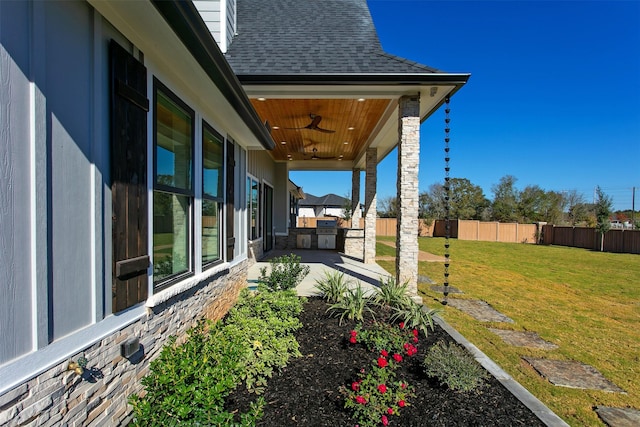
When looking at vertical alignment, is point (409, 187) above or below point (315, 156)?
below

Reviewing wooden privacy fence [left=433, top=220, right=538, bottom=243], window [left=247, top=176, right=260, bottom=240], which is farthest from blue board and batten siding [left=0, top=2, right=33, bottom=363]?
wooden privacy fence [left=433, top=220, right=538, bottom=243]

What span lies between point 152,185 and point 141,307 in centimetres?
96

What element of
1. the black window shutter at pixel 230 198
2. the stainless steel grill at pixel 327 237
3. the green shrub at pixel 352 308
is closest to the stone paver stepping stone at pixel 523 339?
the green shrub at pixel 352 308

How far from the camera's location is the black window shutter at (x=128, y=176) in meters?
2.00

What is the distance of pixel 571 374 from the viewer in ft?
10.9

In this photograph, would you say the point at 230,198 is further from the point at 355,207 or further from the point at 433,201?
the point at 433,201

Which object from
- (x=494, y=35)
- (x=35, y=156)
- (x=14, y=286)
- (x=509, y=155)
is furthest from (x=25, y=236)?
(x=509, y=155)

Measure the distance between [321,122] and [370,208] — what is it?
3.36 metres

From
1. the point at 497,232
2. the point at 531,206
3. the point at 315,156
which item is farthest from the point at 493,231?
the point at 315,156

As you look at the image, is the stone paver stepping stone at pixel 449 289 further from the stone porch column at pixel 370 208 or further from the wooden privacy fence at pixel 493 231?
the wooden privacy fence at pixel 493 231

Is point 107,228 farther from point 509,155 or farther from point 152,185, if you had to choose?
point 509,155

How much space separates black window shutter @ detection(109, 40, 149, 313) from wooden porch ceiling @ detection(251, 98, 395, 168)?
4.14m

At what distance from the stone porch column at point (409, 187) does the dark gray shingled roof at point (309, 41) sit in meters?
0.75

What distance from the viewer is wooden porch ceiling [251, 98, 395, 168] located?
6418mm
